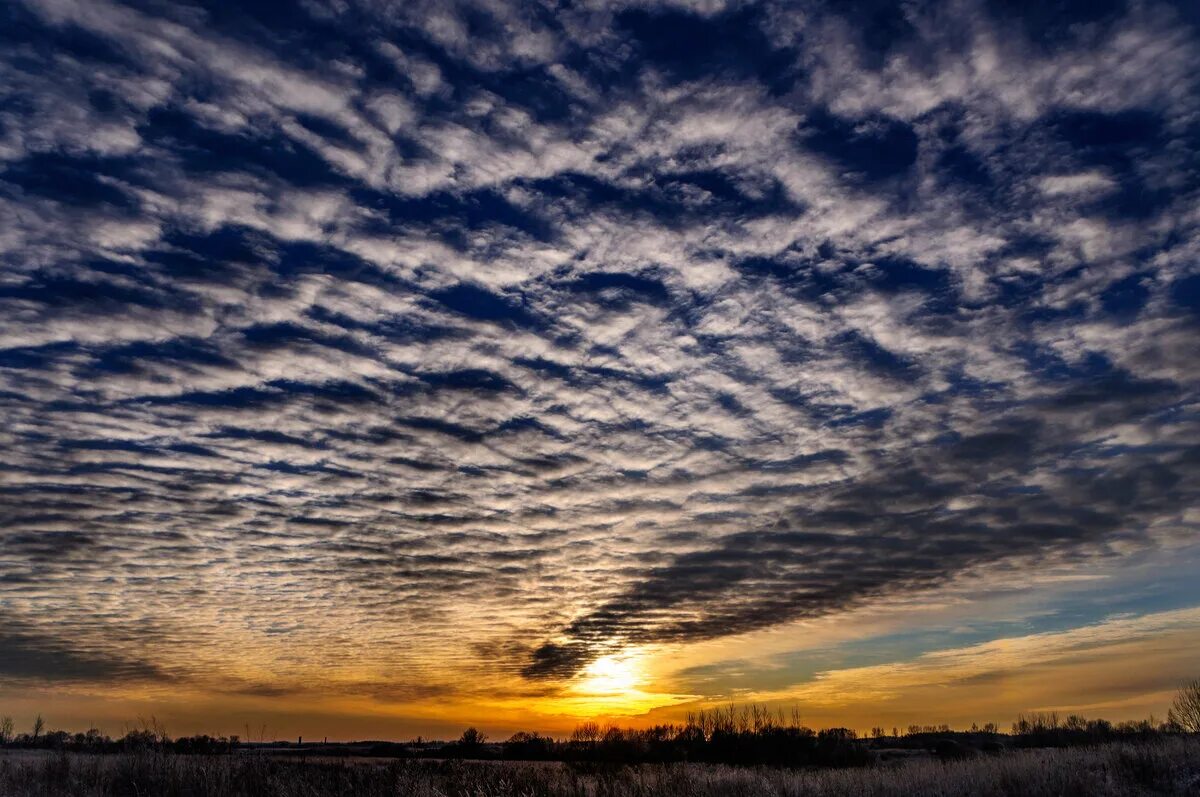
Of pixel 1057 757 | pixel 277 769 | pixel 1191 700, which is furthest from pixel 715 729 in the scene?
pixel 277 769

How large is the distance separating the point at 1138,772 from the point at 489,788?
2130 centimetres

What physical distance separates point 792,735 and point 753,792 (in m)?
41.4

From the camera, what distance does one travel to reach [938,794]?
2498 cm

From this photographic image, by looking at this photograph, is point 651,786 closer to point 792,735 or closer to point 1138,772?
point 1138,772

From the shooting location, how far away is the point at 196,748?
218ft

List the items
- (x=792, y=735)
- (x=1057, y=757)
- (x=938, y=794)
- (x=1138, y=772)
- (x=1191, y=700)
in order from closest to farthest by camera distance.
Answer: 1. (x=938, y=794)
2. (x=1138, y=772)
3. (x=1057, y=757)
4. (x=1191, y=700)
5. (x=792, y=735)

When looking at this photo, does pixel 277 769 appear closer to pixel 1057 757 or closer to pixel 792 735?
pixel 1057 757

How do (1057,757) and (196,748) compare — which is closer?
(1057,757)

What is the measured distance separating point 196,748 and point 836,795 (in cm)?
5946

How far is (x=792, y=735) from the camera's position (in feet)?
206

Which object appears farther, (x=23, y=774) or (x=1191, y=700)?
(x=1191, y=700)

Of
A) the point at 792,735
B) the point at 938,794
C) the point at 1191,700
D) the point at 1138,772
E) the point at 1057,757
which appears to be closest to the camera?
the point at 938,794

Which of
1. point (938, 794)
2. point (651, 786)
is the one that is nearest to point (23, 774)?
point (651, 786)

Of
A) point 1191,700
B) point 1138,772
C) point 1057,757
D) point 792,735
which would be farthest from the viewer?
point 792,735
